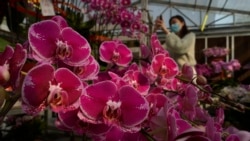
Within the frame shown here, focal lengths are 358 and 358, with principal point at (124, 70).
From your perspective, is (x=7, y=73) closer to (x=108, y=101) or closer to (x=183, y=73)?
(x=108, y=101)

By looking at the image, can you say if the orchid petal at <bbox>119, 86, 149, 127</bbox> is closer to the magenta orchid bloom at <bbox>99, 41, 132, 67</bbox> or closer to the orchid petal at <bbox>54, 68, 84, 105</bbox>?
the orchid petal at <bbox>54, 68, 84, 105</bbox>

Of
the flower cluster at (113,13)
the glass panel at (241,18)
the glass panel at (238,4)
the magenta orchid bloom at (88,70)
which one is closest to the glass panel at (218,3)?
the glass panel at (238,4)

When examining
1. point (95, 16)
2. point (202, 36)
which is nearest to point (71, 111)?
point (95, 16)

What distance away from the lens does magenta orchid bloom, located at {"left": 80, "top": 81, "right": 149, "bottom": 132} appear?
304 mm

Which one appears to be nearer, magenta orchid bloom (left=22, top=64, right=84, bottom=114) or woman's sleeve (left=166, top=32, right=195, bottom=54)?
magenta orchid bloom (left=22, top=64, right=84, bottom=114)

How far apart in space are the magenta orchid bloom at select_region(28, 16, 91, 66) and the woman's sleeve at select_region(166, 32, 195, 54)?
6.91 feet

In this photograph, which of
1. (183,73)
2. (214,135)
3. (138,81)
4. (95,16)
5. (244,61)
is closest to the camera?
(214,135)

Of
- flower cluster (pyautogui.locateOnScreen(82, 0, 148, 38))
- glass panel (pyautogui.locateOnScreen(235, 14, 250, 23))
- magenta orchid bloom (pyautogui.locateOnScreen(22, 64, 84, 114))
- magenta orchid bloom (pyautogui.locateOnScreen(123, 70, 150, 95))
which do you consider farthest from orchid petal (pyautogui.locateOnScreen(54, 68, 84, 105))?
glass panel (pyautogui.locateOnScreen(235, 14, 250, 23))

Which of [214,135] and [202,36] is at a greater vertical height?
[214,135]

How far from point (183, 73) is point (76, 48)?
295 mm

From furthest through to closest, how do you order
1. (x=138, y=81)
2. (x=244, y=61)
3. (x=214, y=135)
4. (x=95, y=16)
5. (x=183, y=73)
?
1. (x=244, y=61)
2. (x=95, y=16)
3. (x=183, y=73)
4. (x=138, y=81)
5. (x=214, y=135)

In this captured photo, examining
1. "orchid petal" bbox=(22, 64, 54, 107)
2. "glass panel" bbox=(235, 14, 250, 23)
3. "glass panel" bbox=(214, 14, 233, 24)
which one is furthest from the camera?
"glass panel" bbox=(214, 14, 233, 24)

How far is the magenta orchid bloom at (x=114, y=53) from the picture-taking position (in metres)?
0.48

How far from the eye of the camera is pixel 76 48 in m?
0.32
